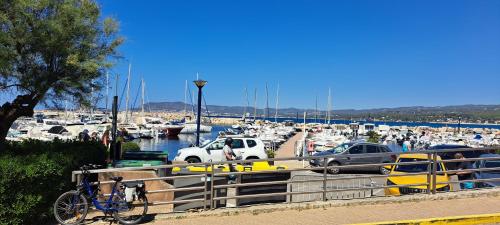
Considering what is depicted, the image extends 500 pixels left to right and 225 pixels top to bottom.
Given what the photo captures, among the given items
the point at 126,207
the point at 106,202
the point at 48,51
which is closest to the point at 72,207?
the point at 106,202

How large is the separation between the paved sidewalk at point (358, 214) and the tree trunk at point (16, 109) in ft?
17.0

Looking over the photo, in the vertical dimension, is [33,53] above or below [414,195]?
above

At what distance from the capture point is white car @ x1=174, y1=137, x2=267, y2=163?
65.8ft

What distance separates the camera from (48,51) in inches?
390

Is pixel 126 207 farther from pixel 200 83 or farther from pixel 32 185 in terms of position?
pixel 200 83

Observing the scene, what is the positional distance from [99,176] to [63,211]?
2.40 m

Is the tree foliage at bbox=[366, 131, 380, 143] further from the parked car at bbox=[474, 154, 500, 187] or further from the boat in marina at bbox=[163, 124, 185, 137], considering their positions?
the parked car at bbox=[474, 154, 500, 187]

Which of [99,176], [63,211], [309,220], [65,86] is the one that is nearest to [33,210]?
[63,211]

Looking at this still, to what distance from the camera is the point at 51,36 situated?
383 inches

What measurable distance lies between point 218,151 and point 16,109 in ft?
35.1

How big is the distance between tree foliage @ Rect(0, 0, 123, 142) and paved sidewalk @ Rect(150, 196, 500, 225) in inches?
185

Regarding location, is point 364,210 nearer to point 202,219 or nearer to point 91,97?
point 202,219

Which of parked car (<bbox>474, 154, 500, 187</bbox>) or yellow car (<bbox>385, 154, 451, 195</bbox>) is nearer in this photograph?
yellow car (<bbox>385, 154, 451, 195</bbox>)

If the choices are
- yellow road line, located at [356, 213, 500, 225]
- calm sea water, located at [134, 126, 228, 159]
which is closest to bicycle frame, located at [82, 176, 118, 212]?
yellow road line, located at [356, 213, 500, 225]
